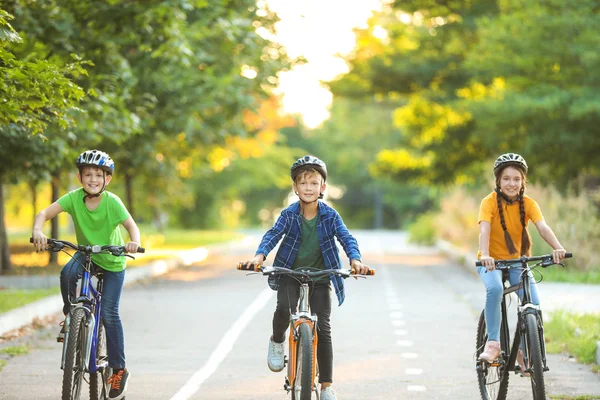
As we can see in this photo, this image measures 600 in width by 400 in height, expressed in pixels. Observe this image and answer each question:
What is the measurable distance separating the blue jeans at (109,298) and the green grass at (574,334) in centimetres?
508

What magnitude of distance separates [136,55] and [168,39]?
3.87m

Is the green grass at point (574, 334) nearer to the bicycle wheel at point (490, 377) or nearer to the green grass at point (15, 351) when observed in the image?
the bicycle wheel at point (490, 377)

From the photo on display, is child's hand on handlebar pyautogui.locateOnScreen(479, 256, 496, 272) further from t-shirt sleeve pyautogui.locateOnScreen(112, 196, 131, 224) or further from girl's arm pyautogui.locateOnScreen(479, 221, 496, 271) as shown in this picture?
t-shirt sleeve pyautogui.locateOnScreen(112, 196, 131, 224)

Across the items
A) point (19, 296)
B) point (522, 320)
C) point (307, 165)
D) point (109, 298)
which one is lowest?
point (19, 296)

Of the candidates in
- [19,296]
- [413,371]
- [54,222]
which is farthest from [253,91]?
[413,371]

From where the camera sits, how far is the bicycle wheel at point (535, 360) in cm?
771

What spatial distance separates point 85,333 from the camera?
7883mm

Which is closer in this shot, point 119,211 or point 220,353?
point 119,211

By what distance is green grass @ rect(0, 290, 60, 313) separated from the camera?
598 inches

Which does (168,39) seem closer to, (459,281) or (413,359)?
(413,359)

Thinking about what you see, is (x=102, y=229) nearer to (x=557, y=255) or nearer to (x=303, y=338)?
(x=303, y=338)

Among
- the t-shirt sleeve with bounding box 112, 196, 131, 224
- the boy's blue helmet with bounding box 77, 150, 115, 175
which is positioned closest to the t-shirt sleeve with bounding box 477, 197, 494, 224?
the t-shirt sleeve with bounding box 112, 196, 131, 224

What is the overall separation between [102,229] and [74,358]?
1.06 meters

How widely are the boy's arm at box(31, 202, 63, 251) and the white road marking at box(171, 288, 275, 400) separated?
1.89m
